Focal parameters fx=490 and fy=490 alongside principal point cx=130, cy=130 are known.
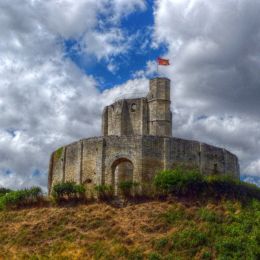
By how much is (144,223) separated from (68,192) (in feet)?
18.3

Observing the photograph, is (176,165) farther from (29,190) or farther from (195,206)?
(29,190)

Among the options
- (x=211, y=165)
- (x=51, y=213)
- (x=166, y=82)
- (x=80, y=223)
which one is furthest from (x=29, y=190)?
(x=166, y=82)

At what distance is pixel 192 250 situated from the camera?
20.8 meters

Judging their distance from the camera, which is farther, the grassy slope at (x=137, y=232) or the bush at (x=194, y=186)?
the bush at (x=194, y=186)

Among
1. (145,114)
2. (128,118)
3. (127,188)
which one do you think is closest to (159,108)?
(145,114)

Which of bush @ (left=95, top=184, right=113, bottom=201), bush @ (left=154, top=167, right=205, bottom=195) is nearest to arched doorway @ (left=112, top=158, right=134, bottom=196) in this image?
bush @ (left=95, top=184, right=113, bottom=201)

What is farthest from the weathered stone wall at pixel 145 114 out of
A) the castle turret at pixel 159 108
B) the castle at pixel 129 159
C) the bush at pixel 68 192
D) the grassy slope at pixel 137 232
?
the grassy slope at pixel 137 232

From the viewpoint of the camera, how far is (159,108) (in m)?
36.9

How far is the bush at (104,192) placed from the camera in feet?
87.7

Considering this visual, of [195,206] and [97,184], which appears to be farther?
[97,184]

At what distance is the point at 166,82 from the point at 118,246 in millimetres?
18715

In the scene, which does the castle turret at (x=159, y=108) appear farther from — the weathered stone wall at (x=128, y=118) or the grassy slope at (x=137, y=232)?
the grassy slope at (x=137, y=232)

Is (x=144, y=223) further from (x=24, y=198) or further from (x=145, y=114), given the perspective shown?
(x=145, y=114)

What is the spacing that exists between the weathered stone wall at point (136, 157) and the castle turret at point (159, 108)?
6.31 m
